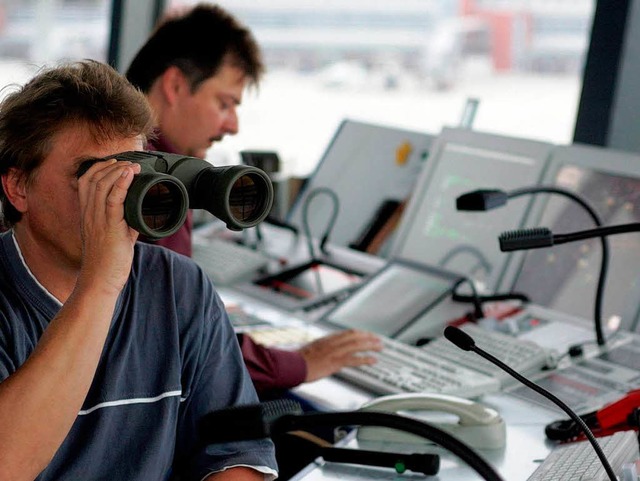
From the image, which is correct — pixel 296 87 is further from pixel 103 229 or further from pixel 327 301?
pixel 103 229

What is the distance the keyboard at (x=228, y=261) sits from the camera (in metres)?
2.62

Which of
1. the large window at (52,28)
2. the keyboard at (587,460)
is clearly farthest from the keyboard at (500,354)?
the large window at (52,28)

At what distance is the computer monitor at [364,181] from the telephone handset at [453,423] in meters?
1.21

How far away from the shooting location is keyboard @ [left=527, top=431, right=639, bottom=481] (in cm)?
133

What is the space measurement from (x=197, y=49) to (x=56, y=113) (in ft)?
3.59

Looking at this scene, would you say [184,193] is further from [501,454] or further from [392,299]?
[392,299]

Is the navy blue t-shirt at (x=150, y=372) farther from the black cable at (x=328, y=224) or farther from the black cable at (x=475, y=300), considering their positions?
the black cable at (x=328, y=224)

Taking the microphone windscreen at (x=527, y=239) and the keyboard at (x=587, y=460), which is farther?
the microphone windscreen at (x=527, y=239)

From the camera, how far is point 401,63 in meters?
4.70

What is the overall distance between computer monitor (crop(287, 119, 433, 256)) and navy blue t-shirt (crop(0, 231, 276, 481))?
1.41 metres

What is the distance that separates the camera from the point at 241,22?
246cm

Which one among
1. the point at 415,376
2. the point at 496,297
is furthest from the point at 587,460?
the point at 496,297

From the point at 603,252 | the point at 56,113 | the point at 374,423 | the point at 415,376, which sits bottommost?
the point at 415,376

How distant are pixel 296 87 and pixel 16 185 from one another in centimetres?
367
